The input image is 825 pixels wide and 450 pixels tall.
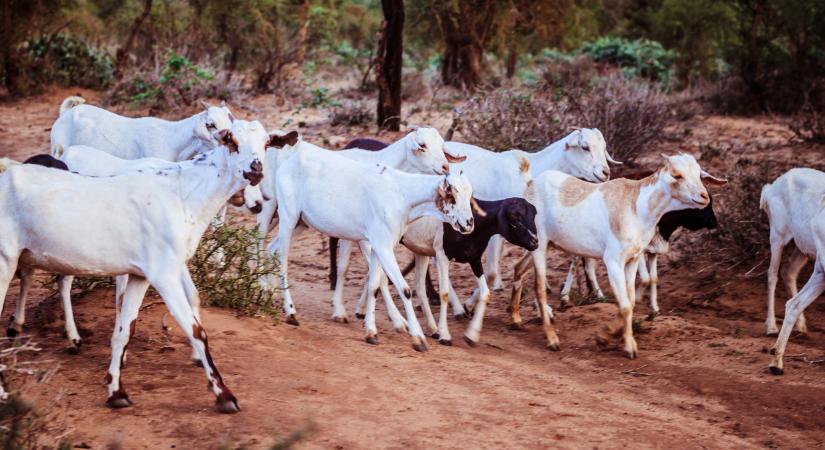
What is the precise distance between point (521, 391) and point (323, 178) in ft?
9.43

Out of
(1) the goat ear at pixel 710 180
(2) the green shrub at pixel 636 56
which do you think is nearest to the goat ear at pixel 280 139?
(1) the goat ear at pixel 710 180

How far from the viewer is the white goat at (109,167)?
6.82 meters

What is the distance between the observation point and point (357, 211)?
9148mm

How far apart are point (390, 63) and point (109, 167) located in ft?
27.8

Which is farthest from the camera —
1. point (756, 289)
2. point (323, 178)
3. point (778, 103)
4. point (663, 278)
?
point (778, 103)

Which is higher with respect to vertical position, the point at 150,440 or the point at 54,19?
the point at 54,19

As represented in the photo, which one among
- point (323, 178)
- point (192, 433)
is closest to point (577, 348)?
point (323, 178)

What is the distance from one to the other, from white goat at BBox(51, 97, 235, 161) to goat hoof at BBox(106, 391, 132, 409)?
3.90 metres

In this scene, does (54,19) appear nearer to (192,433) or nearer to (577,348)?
(577,348)

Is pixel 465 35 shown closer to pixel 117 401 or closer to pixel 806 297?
pixel 806 297

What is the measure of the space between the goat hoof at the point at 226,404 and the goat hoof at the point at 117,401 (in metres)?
0.60

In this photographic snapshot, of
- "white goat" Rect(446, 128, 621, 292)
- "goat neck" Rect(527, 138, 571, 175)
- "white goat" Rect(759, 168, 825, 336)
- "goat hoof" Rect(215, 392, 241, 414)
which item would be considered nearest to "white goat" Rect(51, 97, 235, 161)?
"white goat" Rect(446, 128, 621, 292)

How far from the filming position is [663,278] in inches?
469

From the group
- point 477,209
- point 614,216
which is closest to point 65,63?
point 477,209
